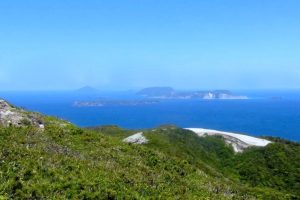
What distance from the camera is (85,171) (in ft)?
64.4

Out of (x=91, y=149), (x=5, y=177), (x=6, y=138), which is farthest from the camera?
(x=91, y=149)

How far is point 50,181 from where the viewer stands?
17.4m

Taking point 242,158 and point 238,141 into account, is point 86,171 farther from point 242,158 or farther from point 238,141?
point 238,141

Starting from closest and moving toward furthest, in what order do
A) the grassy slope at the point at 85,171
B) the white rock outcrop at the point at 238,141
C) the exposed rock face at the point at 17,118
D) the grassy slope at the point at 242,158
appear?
1. the grassy slope at the point at 85,171
2. the exposed rock face at the point at 17,118
3. the grassy slope at the point at 242,158
4. the white rock outcrop at the point at 238,141

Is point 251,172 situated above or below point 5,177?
below

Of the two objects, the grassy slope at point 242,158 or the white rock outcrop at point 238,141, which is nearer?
the grassy slope at point 242,158

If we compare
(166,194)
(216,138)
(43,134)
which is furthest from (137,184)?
(216,138)

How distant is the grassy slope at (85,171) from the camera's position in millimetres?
16938

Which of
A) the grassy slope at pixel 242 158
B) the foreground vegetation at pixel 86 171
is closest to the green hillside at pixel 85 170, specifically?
the foreground vegetation at pixel 86 171

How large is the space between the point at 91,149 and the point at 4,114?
882 cm

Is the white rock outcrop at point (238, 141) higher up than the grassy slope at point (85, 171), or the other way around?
the grassy slope at point (85, 171)

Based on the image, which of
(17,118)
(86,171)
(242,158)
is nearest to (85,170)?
(86,171)

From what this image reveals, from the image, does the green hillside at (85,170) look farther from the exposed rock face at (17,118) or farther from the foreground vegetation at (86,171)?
the exposed rock face at (17,118)

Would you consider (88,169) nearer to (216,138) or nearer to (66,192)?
(66,192)
